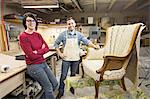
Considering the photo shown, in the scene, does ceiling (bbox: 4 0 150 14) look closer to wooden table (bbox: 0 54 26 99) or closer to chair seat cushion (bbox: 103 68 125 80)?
wooden table (bbox: 0 54 26 99)

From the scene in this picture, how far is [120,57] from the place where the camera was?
2.68 meters

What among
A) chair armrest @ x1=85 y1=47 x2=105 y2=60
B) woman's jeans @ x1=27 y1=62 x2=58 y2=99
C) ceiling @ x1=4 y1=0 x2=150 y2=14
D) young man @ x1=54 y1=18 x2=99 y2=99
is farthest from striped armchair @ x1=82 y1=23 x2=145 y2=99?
ceiling @ x1=4 y1=0 x2=150 y2=14

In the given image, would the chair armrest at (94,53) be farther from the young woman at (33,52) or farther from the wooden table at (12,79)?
the wooden table at (12,79)

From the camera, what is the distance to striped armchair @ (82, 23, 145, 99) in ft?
8.68

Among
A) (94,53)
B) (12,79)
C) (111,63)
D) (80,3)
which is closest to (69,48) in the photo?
(94,53)

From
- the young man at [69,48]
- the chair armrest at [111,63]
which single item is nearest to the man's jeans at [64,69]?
the young man at [69,48]

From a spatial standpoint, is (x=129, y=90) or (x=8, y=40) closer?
(x=129, y=90)

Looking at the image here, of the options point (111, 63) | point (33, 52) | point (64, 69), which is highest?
point (33, 52)

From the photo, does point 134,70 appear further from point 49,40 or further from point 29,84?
point 49,40

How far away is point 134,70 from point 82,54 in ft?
3.39

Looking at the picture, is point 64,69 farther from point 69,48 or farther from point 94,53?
point 94,53

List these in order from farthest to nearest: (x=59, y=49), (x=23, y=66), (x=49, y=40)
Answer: (x=49, y=40) < (x=59, y=49) < (x=23, y=66)

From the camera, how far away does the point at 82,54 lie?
3.53m

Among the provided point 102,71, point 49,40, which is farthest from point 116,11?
point 102,71
